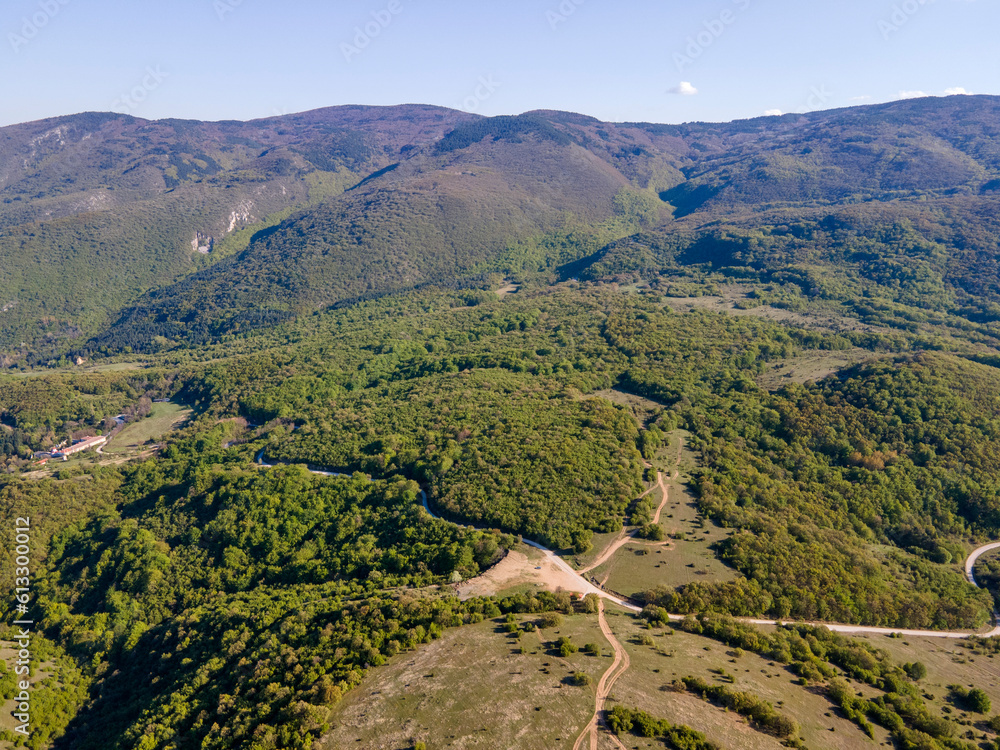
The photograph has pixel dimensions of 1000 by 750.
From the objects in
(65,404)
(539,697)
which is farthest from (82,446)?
(539,697)

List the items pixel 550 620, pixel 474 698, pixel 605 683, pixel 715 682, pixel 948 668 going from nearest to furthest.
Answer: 1. pixel 474 698
2. pixel 605 683
3. pixel 715 682
4. pixel 550 620
5. pixel 948 668

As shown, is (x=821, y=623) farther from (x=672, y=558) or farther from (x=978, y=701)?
(x=672, y=558)

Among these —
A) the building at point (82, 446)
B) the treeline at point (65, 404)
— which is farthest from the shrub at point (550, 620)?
the treeline at point (65, 404)

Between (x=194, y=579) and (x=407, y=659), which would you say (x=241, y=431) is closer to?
(x=194, y=579)

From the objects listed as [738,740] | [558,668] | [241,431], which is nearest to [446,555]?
[558,668]

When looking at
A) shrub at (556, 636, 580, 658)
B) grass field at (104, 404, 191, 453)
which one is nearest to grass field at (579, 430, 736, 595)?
shrub at (556, 636, 580, 658)

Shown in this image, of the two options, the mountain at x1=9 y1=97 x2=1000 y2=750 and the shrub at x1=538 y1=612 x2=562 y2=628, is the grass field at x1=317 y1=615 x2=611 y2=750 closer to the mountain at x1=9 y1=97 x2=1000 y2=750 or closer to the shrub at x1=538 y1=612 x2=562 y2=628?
the mountain at x1=9 y1=97 x2=1000 y2=750
